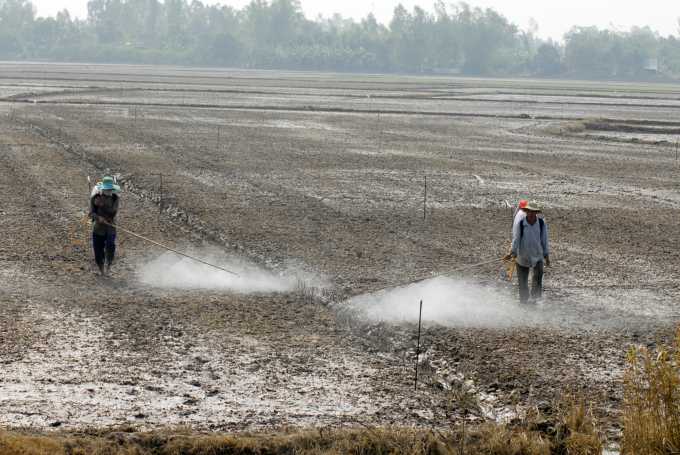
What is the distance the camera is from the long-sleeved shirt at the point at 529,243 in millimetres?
14156

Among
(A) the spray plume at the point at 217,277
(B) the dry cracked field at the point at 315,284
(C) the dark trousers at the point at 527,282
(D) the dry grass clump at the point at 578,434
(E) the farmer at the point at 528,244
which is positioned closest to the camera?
(D) the dry grass clump at the point at 578,434

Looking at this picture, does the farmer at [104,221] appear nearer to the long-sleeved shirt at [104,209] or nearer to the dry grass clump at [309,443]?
the long-sleeved shirt at [104,209]

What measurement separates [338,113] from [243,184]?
30774 millimetres

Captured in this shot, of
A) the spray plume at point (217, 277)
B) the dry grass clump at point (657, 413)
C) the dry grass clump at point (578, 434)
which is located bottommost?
the spray plume at point (217, 277)

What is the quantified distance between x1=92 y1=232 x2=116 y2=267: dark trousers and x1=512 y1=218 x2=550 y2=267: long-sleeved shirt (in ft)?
21.3

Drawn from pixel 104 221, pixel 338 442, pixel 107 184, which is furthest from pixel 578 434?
pixel 107 184

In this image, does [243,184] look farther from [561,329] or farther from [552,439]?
[552,439]

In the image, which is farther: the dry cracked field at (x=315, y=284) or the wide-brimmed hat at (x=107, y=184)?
the wide-brimmed hat at (x=107, y=184)

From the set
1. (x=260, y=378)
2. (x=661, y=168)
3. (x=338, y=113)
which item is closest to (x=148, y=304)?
(x=260, y=378)

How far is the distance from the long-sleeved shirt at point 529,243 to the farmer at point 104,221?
649 cm

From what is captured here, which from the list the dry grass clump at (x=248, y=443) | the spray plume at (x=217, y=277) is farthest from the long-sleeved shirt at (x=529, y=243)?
the dry grass clump at (x=248, y=443)

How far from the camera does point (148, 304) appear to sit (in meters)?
13.8

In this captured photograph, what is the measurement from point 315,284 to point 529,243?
3.50 meters

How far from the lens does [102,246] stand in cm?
1543
